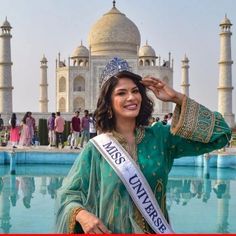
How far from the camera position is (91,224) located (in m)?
1.47

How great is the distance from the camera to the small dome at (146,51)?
3356 cm

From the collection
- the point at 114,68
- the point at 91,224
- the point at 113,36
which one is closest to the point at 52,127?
the point at 114,68

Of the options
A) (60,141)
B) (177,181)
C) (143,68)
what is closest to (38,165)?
(60,141)

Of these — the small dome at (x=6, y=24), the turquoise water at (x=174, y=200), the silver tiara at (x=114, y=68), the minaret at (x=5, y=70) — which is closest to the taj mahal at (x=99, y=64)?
the minaret at (x=5, y=70)

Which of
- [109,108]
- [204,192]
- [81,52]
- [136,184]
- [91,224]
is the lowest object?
[204,192]

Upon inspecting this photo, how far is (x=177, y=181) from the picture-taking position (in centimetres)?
778

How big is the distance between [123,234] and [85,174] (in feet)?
0.81

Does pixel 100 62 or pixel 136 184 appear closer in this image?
pixel 136 184

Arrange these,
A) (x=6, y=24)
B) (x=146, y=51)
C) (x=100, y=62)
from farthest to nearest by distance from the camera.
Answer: (x=146, y=51)
(x=100, y=62)
(x=6, y=24)

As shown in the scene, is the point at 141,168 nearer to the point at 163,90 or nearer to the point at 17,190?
the point at 163,90

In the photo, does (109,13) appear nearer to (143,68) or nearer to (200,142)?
(143,68)

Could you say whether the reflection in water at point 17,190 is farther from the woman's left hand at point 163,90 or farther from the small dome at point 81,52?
the small dome at point 81,52

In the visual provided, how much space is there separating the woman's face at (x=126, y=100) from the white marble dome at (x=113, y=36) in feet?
101

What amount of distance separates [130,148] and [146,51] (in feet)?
107
